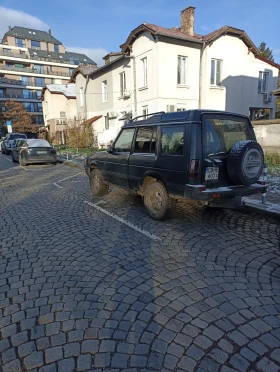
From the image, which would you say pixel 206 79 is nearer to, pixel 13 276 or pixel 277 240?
pixel 277 240

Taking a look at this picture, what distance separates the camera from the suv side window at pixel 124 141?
576 cm

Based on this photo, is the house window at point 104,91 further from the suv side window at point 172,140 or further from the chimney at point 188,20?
the suv side window at point 172,140

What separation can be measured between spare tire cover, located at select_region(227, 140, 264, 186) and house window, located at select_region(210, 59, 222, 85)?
16.5 meters

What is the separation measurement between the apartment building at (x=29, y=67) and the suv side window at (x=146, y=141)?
57.3 m

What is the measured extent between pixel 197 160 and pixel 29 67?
70796 mm

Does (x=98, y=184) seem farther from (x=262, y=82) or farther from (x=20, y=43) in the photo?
(x=20, y=43)

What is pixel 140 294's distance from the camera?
8.95 feet

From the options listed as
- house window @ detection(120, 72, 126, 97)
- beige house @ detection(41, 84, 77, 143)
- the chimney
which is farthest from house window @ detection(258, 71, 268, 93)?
beige house @ detection(41, 84, 77, 143)

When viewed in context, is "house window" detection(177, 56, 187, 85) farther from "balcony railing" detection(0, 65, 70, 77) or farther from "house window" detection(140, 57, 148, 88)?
"balcony railing" detection(0, 65, 70, 77)

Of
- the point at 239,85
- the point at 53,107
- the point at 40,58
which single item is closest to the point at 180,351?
the point at 239,85

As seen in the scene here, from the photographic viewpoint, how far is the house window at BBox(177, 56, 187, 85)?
17.5 m

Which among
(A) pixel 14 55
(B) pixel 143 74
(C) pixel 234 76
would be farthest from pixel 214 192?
(A) pixel 14 55

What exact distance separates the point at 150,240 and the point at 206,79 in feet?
57.0

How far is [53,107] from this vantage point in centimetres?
3612
